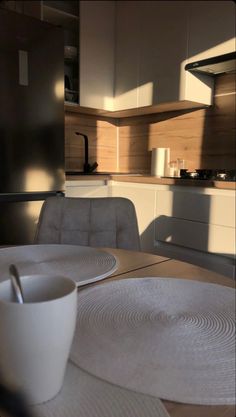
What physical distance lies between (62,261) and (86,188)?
1.84m

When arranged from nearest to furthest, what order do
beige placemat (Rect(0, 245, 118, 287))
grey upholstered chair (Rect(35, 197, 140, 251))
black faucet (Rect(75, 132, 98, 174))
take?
beige placemat (Rect(0, 245, 118, 287)), grey upholstered chair (Rect(35, 197, 140, 251)), black faucet (Rect(75, 132, 98, 174))

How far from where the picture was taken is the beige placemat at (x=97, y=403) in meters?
0.37

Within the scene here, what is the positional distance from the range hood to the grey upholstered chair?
1404 millimetres

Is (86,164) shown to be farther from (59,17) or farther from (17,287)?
(17,287)

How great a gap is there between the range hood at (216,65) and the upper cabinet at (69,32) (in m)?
0.96

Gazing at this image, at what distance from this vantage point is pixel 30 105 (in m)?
2.28

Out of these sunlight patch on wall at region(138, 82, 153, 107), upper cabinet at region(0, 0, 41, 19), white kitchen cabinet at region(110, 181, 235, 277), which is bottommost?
white kitchen cabinet at region(110, 181, 235, 277)

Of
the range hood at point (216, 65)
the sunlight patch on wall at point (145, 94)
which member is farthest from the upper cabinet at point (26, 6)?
the range hood at point (216, 65)

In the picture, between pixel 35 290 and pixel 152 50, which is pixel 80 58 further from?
pixel 35 290

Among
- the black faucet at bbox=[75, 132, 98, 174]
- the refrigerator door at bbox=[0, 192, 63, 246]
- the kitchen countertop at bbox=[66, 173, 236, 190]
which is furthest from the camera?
the black faucet at bbox=[75, 132, 98, 174]

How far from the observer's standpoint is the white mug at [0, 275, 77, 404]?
35 cm

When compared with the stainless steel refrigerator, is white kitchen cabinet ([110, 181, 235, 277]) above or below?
below

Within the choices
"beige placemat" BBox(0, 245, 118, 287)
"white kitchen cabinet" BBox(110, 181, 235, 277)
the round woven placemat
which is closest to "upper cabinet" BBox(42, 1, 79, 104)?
"white kitchen cabinet" BBox(110, 181, 235, 277)

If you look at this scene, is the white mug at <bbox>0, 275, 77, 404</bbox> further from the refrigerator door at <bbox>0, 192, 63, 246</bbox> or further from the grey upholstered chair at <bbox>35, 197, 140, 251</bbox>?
the refrigerator door at <bbox>0, 192, 63, 246</bbox>
